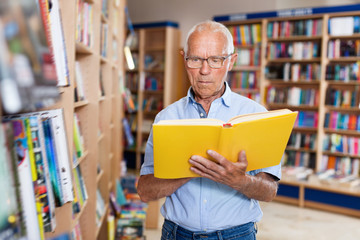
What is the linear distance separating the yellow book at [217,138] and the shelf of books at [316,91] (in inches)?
145

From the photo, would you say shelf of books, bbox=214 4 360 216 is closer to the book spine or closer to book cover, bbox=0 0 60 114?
the book spine

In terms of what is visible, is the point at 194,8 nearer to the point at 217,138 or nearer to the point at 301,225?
the point at 301,225

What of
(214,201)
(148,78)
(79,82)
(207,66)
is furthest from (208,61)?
(148,78)

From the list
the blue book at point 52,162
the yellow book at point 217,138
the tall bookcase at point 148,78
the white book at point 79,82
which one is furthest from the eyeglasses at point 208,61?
the tall bookcase at point 148,78

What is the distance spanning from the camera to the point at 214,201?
129cm

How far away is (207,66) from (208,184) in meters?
0.47

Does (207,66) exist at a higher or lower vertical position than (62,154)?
higher

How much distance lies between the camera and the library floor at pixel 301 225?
3.54 m

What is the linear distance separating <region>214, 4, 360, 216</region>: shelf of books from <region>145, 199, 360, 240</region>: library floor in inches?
10.2

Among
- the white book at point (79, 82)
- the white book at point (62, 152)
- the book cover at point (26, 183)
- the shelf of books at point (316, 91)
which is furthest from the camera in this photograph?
the shelf of books at point (316, 91)

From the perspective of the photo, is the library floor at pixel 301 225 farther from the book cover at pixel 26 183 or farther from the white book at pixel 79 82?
the book cover at pixel 26 183

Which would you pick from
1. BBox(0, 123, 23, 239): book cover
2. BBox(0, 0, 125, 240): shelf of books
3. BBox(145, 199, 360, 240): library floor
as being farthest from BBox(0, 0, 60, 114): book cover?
BBox(145, 199, 360, 240): library floor

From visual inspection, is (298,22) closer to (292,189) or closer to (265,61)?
(265,61)

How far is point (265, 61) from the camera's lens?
5203 mm
